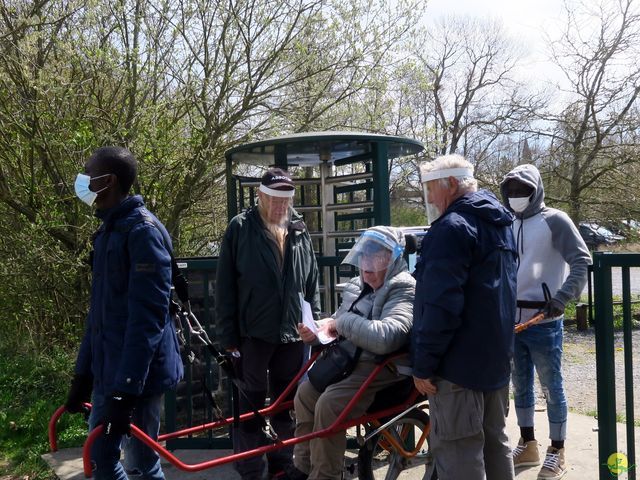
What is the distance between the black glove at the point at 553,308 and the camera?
3.93 meters

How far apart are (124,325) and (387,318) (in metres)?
1.40

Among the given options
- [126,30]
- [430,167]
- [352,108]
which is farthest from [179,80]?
[430,167]

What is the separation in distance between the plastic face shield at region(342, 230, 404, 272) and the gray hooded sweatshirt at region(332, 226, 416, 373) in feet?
0.11

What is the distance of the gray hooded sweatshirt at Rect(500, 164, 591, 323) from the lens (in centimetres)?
415

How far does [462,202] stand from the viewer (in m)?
3.07

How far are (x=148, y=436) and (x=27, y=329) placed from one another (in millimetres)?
6029

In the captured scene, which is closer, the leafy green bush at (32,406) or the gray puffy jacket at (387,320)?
the gray puffy jacket at (387,320)

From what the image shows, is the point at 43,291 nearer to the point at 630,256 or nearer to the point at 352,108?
the point at 352,108

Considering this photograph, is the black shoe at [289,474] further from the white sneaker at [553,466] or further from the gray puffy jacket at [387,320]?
the white sneaker at [553,466]

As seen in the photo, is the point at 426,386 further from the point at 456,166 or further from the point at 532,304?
the point at 532,304

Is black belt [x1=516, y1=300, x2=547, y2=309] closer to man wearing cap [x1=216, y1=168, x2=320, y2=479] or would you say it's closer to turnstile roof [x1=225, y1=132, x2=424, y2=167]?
man wearing cap [x1=216, y1=168, x2=320, y2=479]

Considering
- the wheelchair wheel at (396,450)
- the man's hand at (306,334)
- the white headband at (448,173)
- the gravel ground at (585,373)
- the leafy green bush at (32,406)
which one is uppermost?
the white headband at (448,173)

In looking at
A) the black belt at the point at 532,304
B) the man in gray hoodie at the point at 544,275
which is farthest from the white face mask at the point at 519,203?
the black belt at the point at 532,304

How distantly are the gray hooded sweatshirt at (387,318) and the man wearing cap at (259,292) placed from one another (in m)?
0.42
